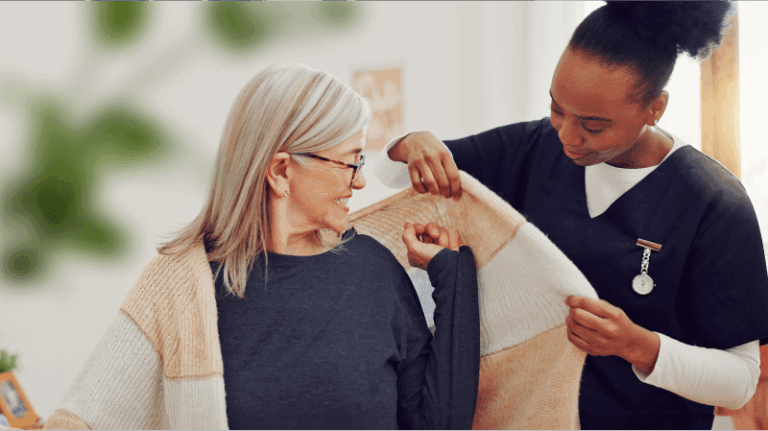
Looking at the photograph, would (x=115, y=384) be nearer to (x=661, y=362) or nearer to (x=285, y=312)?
(x=285, y=312)

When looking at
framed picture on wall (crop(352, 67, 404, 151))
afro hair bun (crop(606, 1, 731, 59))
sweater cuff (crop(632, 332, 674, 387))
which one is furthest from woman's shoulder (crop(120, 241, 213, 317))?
framed picture on wall (crop(352, 67, 404, 151))

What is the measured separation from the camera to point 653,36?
3.24 feet

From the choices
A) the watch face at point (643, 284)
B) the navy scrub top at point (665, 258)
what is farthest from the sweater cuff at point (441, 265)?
the watch face at point (643, 284)

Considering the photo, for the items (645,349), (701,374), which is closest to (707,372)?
(701,374)

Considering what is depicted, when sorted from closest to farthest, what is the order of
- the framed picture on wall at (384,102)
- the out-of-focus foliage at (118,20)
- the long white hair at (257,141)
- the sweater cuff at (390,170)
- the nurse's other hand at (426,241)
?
1. the out-of-focus foliage at (118,20)
2. the long white hair at (257,141)
3. the nurse's other hand at (426,241)
4. the sweater cuff at (390,170)
5. the framed picture on wall at (384,102)

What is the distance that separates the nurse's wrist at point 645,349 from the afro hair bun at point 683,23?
0.53 meters

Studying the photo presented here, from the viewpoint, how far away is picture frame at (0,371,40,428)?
1.66 metres

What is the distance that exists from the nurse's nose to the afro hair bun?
20 centimetres

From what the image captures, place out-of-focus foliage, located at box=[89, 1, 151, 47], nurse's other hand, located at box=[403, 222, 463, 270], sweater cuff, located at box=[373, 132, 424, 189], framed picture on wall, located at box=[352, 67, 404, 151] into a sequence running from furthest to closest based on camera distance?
framed picture on wall, located at box=[352, 67, 404, 151], sweater cuff, located at box=[373, 132, 424, 189], nurse's other hand, located at box=[403, 222, 463, 270], out-of-focus foliage, located at box=[89, 1, 151, 47]

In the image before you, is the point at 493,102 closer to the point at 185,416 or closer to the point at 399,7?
the point at 399,7

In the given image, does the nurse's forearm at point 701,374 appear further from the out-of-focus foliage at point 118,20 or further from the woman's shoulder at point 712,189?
the out-of-focus foliage at point 118,20

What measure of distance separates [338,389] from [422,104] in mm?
1749

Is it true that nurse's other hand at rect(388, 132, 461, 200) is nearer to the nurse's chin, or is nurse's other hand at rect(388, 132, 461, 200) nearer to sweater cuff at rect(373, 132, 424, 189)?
sweater cuff at rect(373, 132, 424, 189)

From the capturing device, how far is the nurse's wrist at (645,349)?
3.10 ft
